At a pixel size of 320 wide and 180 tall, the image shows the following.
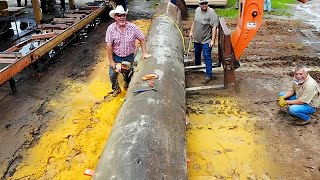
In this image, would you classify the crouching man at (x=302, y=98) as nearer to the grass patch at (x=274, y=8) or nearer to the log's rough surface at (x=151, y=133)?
the log's rough surface at (x=151, y=133)

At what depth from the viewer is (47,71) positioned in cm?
794

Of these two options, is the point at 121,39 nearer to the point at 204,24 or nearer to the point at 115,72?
the point at 115,72

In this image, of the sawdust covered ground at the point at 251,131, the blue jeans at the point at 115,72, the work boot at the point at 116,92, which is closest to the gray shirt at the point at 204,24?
the sawdust covered ground at the point at 251,131

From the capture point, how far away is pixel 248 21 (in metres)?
5.89

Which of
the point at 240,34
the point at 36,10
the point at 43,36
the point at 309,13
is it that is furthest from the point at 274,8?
the point at 43,36

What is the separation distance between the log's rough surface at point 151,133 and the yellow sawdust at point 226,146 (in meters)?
0.69

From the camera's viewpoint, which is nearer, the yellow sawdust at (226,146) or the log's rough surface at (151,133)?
the log's rough surface at (151,133)

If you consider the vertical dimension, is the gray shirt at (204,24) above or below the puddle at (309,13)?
above

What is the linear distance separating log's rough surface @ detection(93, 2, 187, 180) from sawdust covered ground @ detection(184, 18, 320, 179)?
755mm

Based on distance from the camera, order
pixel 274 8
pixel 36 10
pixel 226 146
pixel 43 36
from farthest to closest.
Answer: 1. pixel 274 8
2. pixel 36 10
3. pixel 43 36
4. pixel 226 146

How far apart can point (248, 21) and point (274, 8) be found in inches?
335

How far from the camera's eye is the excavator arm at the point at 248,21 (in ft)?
18.9

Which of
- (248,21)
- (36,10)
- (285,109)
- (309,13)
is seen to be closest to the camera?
(285,109)

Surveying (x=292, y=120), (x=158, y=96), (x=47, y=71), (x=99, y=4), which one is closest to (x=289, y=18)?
(x=99, y=4)
